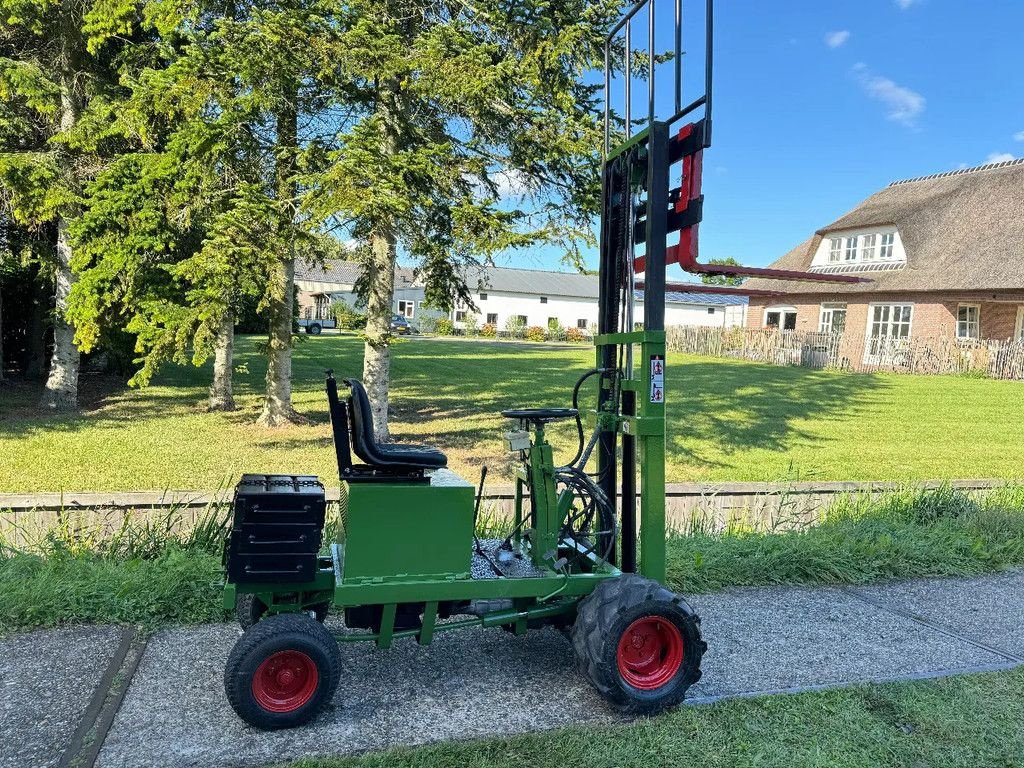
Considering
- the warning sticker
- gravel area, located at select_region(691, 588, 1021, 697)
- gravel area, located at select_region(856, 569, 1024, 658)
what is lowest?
gravel area, located at select_region(856, 569, 1024, 658)

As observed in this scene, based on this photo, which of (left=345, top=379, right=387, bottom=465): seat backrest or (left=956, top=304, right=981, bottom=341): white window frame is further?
(left=956, top=304, right=981, bottom=341): white window frame

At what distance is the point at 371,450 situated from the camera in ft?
11.0

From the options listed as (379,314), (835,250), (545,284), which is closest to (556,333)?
(545,284)

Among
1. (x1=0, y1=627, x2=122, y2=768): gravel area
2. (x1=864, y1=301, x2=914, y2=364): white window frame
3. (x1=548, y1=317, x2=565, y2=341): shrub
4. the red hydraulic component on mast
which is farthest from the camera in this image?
(x1=548, y1=317, x2=565, y2=341): shrub

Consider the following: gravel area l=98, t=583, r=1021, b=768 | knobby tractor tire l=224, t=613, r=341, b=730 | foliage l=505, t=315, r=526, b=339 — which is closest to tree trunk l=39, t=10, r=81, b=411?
gravel area l=98, t=583, r=1021, b=768

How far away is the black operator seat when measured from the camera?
3355mm

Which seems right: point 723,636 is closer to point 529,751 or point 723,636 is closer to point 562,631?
point 562,631

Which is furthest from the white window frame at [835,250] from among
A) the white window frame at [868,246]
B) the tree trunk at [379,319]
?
the tree trunk at [379,319]

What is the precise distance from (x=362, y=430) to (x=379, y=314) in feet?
23.8

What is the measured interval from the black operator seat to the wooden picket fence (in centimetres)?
2535

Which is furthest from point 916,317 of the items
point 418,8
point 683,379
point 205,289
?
point 205,289

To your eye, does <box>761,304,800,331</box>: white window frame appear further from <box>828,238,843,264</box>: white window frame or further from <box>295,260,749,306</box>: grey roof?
<box>295,260,749,306</box>: grey roof

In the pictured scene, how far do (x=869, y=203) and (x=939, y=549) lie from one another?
3057 centimetres

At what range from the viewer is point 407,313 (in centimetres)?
6369
